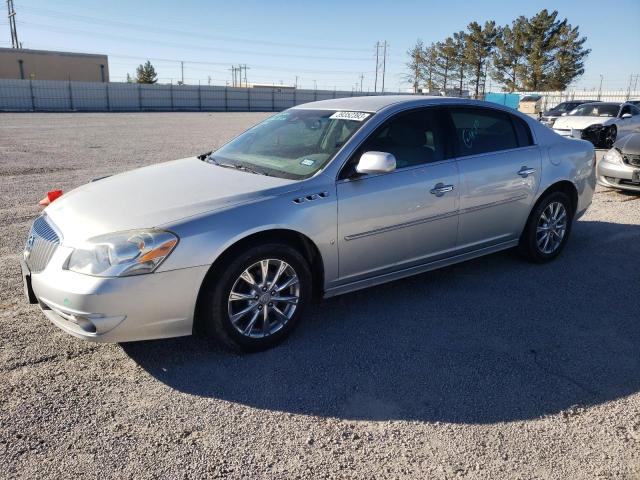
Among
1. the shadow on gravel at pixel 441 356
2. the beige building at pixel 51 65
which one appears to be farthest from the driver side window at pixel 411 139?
the beige building at pixel 51 65

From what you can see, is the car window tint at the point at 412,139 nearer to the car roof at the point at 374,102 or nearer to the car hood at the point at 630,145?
the car roof at the point at 374,102

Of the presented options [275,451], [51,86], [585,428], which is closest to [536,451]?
[585,428]

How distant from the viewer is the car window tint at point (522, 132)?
5227mm

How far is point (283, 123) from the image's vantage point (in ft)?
16.0

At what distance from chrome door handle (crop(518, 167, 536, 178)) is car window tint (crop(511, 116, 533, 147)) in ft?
0.83

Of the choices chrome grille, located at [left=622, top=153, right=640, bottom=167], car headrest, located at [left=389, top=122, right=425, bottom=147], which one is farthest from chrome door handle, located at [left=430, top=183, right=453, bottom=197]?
chrome grille, located at [left=622, top=153, right=640, bottom=167]

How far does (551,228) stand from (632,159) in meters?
4.40

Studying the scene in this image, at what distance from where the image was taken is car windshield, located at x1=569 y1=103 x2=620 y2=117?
17.2 m

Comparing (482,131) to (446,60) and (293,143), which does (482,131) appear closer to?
(293,143)

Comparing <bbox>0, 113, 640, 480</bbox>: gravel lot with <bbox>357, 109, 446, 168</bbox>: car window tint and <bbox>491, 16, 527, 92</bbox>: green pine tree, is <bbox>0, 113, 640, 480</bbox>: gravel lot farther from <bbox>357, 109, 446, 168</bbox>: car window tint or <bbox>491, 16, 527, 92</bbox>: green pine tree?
<bbox>491, 16, 527, 92</bbox>: green pine tree

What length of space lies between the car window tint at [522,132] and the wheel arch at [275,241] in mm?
2526

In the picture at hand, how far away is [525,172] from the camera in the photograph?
5.08 m

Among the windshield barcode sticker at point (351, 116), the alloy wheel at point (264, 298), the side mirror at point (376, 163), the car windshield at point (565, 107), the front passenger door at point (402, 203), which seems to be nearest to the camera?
the alloy wheel at point (264, 298)

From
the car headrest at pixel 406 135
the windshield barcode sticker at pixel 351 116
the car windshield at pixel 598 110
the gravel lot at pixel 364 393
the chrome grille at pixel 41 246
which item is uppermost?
the windshield barcode sticker at pixel 351 116
